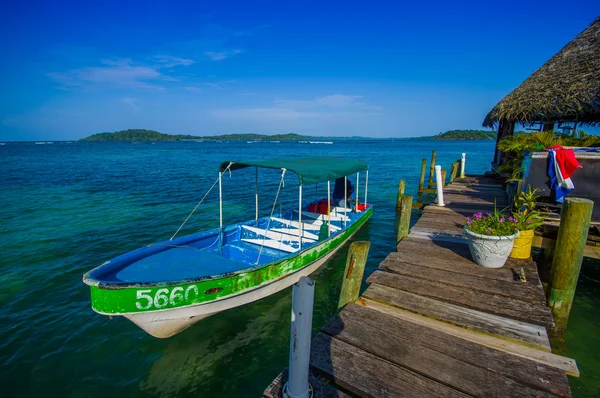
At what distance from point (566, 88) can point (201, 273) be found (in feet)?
42.1

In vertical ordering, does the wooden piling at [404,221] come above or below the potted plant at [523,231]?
below

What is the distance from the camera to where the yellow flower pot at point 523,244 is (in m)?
5.26

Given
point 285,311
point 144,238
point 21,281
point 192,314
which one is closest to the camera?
point 192,314

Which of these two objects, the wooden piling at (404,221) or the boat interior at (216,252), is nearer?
the boat interior at (216,252)

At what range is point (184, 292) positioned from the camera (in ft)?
18.0

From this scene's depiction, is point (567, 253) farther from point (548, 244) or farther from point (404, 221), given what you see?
point (404, 221)

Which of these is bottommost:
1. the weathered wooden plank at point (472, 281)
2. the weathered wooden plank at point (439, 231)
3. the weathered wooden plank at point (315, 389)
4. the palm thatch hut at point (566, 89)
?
the weathered wooden plank at point (315, 389)

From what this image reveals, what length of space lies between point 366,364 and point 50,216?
61.3 ft

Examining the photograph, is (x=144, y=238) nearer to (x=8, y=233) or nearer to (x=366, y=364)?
(x=8, y=233)

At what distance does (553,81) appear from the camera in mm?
10555

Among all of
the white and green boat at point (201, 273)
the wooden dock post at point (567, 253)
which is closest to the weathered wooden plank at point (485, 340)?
the wooden dock post at point (567, 253)

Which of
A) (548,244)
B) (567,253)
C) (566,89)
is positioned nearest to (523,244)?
(567,253)

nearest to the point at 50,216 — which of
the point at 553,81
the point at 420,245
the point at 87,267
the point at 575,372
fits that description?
the point at 87,267

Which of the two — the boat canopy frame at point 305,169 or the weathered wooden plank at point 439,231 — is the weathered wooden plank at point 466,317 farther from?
the boat canopy frame at point 305,169
